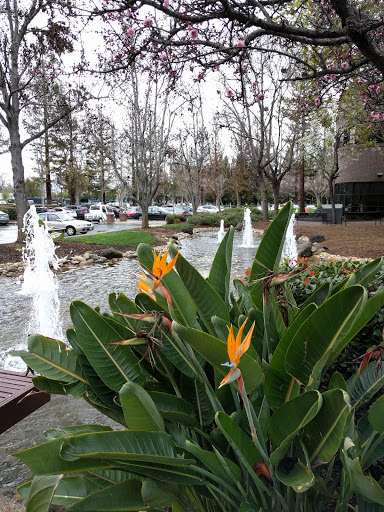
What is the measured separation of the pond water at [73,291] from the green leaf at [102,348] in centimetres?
393

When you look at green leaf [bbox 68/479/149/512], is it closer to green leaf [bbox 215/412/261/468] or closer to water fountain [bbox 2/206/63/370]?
green leaf [bbox 215/412/261/468]

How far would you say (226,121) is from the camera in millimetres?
26828

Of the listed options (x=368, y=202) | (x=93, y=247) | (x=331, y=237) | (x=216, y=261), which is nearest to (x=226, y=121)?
(x=368, y=202)

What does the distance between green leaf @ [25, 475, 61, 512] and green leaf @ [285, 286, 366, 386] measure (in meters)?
0.80

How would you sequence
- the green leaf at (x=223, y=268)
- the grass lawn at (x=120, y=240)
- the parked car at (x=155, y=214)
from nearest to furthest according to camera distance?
1. the green leaf at (x=223, y=268)
2. the grass lawn at (x=120, y=240)
3. the parked car at (x=155, y=214)

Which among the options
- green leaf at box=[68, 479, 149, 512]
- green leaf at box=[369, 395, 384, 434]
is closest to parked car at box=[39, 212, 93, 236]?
green leaf at box=[68, 479, 149, 512]

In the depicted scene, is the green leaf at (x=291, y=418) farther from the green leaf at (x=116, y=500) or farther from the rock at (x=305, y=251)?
the rock at (x=305, y=251)

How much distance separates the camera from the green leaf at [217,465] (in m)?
1.15

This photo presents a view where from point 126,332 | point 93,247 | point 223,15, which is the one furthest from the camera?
point 93,247

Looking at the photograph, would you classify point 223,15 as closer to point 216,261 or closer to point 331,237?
point 216,261

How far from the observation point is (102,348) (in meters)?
1.38

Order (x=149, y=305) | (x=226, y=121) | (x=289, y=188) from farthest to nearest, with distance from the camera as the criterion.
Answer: (x=289, y=188) → (x=226, y=121) → (x=149, y=305)

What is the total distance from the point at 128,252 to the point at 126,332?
12.6 meters

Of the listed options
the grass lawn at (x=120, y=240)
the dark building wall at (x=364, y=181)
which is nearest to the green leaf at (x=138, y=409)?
the grass lawn at (x=120, y=240)
